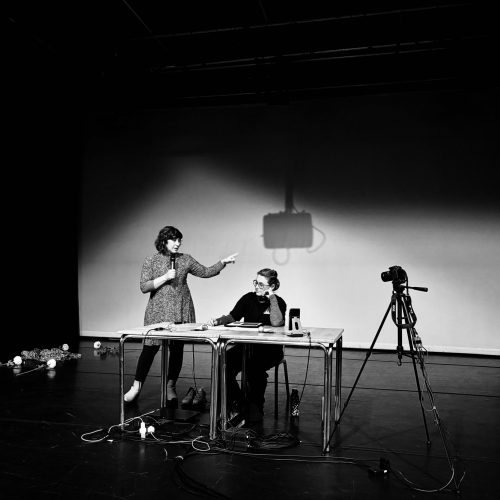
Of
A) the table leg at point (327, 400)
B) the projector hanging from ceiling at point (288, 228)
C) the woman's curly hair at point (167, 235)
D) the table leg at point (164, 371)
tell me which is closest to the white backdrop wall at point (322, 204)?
the projector hanging from ceiling at point (288, 228)

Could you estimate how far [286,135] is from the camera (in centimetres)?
780

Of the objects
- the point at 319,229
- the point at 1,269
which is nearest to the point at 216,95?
the point at 319,229

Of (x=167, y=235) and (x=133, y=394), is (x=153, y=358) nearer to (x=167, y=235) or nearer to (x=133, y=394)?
(x=133, y=394)

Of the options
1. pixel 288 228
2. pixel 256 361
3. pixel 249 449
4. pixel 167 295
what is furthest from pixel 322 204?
pixel 249 449

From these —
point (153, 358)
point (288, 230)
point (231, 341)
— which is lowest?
point (153, 358)

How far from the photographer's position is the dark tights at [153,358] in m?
4.18

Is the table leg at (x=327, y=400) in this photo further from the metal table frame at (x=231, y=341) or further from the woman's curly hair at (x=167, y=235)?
the woman's curly hair at (x=167, y=235)

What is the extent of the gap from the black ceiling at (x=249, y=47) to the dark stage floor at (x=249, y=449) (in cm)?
371

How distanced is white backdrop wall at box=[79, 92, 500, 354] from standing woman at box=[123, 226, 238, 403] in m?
3.46

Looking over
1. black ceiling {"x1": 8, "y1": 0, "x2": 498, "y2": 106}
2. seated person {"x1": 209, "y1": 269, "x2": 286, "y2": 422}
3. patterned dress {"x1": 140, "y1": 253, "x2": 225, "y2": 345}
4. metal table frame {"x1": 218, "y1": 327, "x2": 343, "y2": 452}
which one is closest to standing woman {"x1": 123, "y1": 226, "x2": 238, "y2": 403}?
patterned dress {"x1": 140, "y1": 253, "x2": 225, "y2": 345}

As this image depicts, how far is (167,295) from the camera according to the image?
432cm

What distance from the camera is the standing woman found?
13.9ft

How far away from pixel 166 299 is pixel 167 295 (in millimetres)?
34

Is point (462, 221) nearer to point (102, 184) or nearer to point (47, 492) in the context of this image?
point (102, 184)
